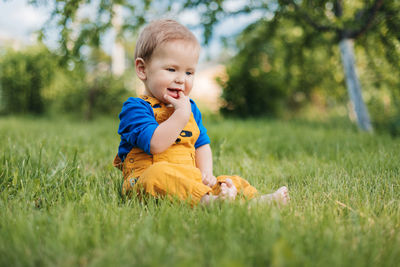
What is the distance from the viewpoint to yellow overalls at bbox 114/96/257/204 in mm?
1613

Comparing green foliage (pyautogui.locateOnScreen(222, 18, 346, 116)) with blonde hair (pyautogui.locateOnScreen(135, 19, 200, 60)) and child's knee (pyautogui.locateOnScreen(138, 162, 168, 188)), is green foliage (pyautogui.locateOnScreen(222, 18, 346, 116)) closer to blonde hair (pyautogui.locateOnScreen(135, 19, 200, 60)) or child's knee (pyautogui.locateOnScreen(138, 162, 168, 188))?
blonde hair (pyautogui.locateOnScreen(135, 19, 200, 60))

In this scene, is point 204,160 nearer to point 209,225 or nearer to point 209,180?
point 209,180

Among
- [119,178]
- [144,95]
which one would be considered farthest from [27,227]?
[144,95]

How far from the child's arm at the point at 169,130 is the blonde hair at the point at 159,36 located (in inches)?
15.4

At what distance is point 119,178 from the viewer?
6.72ft

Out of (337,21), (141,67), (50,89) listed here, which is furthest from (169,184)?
(50,89)

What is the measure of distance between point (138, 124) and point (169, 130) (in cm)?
19

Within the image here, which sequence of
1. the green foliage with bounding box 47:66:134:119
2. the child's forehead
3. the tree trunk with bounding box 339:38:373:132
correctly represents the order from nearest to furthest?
the child's forehead
the tree trunk with bounding box 339:38:373:132
the green foliage with bounding box 47:66:134:119

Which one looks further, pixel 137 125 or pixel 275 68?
pixel 275 68

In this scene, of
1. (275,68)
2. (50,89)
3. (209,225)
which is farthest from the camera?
(50,89)

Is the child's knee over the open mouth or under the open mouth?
under

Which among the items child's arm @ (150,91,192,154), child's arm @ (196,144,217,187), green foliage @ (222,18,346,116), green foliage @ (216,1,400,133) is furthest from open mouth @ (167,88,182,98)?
green foliage @ (222,18,346,116)

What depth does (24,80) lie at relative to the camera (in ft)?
22.7

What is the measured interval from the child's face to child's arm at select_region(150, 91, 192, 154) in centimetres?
14
